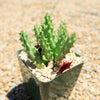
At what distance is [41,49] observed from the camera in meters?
1.33

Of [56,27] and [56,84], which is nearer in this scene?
[56,84]

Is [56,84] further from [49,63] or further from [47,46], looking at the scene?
[47,46]

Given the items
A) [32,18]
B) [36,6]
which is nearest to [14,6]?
[36,6]

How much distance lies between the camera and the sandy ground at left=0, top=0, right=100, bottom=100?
79.9 inches

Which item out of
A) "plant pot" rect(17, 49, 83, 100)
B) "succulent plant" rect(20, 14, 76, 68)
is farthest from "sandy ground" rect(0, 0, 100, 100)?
"plant pot" rect(17, 49, 83, 100)

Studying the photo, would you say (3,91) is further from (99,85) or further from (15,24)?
(15,24)

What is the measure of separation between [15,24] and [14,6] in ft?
5.16

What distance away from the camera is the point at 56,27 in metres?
3.64

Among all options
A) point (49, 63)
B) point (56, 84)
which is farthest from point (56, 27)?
point (56, 84)

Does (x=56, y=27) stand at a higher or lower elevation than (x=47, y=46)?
lower

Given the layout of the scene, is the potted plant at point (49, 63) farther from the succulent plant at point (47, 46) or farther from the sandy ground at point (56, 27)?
the sandy ground at point (56, 27)

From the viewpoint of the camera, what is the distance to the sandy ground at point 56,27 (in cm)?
203

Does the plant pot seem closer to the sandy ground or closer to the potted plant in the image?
the potted plant

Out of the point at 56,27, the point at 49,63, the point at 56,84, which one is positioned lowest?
the point at 56,27
